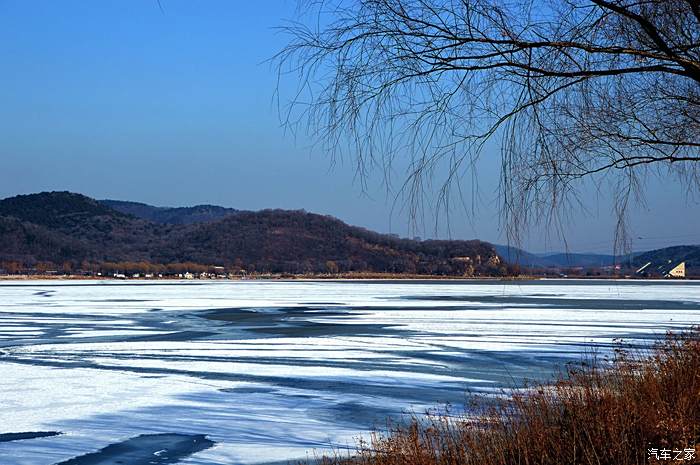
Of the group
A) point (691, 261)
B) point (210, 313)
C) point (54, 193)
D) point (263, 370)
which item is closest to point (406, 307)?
point (210, 313)

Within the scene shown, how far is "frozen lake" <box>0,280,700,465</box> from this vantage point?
9273mm

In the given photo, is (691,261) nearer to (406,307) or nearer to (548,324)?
(406,307)

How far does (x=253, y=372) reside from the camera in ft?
46.3

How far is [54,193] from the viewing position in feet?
585

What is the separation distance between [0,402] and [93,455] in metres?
3.59

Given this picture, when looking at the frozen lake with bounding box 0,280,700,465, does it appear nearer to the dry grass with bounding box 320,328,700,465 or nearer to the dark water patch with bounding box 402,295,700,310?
the dry grass with bounding box 320,328,700,465

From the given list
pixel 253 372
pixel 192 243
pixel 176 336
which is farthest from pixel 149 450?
pixel 192 243

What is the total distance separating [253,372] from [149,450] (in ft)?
18.2

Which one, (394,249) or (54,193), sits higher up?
(54,193)

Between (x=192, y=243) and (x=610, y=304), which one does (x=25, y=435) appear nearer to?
(x=610, y=304)

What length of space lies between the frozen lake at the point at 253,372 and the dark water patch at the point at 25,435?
0.21ft

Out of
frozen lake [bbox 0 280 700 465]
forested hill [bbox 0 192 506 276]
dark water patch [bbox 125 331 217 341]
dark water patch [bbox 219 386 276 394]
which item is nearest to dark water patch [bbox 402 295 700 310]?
frozen lake [bbox 0 280 700 465]

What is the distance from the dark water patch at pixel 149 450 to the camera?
8.09 metres

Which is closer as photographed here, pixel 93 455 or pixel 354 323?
pixel 93 455
